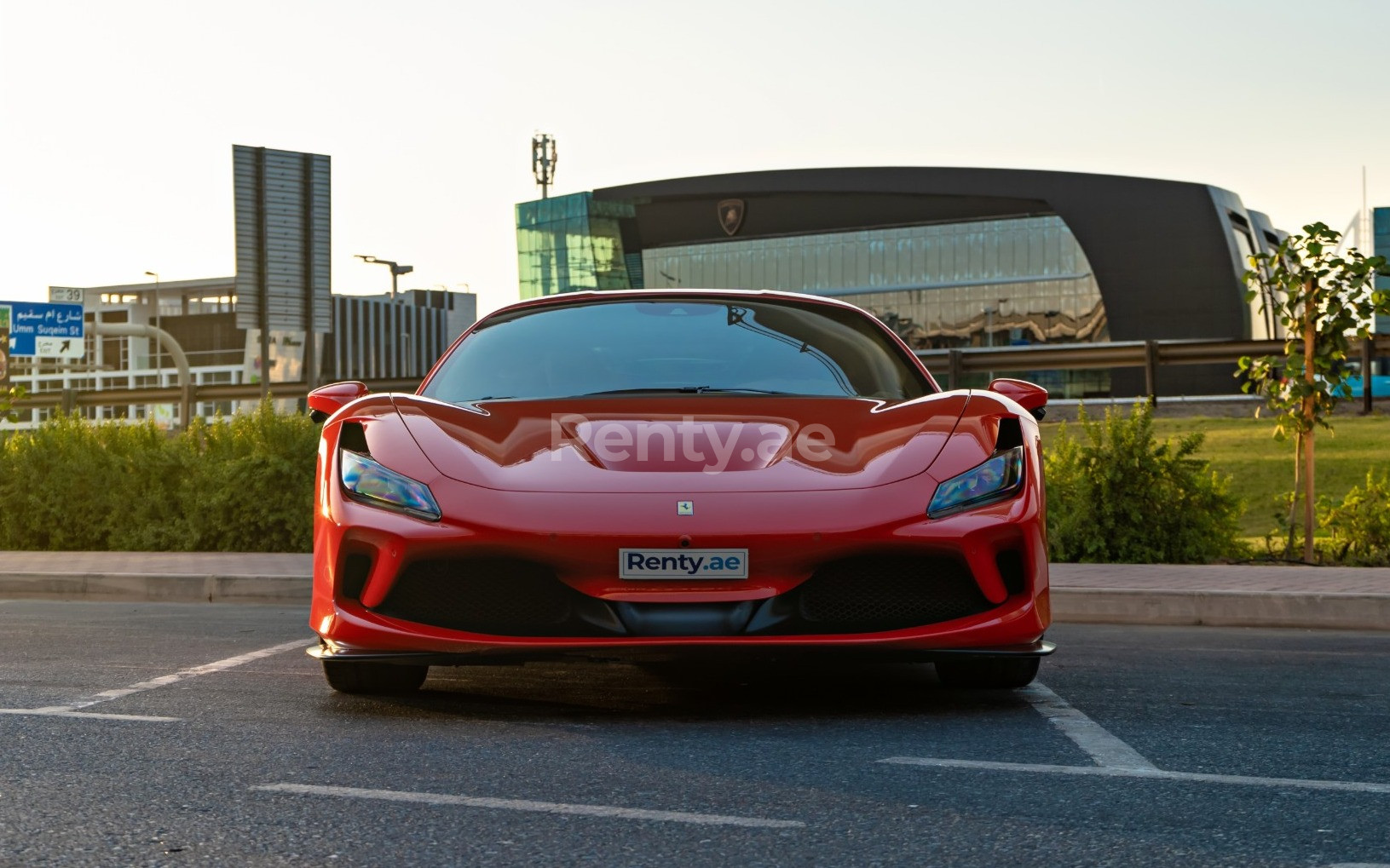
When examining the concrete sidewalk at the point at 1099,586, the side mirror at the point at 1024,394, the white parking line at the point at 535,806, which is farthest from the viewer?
the concrete sidewalk at the point at 1099,586

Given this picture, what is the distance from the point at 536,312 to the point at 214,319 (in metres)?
124

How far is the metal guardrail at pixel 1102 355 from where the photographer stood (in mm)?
15688

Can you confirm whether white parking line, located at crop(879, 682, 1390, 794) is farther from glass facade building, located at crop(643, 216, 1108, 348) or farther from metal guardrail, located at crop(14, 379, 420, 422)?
glass facade building, located at crop(643, 216, 1108, 348)

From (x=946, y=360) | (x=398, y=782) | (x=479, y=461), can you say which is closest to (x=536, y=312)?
(x=479, y=461)

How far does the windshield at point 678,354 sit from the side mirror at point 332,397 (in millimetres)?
275

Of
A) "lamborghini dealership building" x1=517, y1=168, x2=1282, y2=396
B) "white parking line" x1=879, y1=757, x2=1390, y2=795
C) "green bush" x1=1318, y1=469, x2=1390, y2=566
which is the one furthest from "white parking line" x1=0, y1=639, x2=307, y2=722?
"lamborghini dealership building" x1=517, y1=168, x2=1282, y2=396

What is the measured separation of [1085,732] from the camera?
16.4 feet

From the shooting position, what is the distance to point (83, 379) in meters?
112

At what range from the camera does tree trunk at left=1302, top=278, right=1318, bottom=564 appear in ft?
35.3

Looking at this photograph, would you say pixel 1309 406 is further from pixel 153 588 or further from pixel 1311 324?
pixel 153 588

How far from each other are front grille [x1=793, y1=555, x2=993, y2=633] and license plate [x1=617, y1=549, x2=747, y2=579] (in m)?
0.23

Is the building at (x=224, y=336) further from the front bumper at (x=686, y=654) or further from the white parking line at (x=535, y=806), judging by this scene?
the white parking line at (x=535, y=806)

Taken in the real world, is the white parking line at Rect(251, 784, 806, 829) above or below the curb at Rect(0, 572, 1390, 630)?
above

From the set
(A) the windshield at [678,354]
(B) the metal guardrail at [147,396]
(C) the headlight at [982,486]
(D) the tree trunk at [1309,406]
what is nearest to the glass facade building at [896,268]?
(B) the metal guardrail at [147,396]
